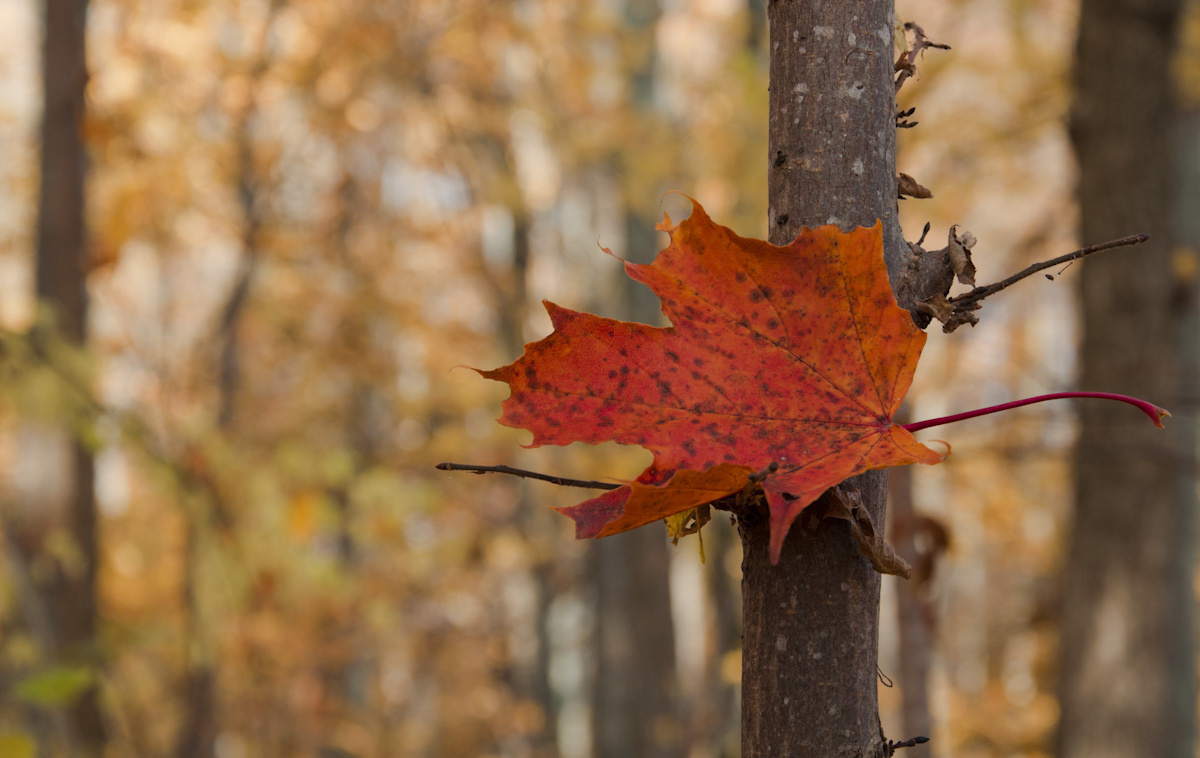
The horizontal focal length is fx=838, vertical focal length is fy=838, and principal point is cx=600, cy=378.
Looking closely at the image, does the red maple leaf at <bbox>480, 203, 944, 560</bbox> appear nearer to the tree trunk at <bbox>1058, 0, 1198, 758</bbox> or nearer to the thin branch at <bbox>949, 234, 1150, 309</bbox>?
the thin branch at <bbox>949, 234, 1150, 309</bbox>

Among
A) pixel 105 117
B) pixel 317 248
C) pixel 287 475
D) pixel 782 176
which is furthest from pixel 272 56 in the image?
pixel 782 176

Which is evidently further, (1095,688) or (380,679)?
(380,679)

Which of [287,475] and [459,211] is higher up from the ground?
[459,211]

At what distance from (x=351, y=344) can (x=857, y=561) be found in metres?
6.66

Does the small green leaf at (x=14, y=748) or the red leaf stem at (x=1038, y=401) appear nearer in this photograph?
the red leaf stem at (x=1038, y=401)

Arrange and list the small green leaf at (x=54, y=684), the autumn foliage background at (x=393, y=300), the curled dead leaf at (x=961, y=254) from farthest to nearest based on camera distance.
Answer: the autumn foliage background at (x=393, y=300) → the small green leaf at (x=54, y=684) → the curled dead leaf at (x=961, y=254)

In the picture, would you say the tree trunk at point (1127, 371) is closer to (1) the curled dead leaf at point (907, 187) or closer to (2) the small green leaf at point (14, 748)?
(1) the curled dead leaf at point (907, 187)

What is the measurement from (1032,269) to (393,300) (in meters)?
6.15

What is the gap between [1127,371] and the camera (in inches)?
150

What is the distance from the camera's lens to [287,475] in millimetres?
4125

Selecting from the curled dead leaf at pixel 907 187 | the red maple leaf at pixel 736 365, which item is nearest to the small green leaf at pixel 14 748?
the red maple leaf at pixel 736 365

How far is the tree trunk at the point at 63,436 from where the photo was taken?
132 inches

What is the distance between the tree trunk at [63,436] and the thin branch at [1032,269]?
3526 mm

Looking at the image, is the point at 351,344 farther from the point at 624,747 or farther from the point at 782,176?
the point at 782,176
